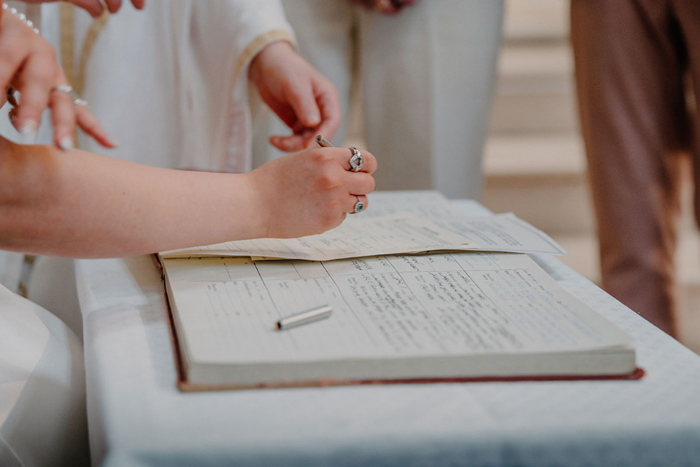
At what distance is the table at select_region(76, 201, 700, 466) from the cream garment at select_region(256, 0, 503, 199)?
109 centimetres

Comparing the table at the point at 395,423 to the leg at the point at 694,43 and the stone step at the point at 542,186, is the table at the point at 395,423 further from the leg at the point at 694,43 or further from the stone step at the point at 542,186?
the stone step at the point at 542,186

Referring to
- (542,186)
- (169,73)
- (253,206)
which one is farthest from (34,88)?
(542,186)

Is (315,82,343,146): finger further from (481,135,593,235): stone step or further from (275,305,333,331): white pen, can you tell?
(481,135,593,235): stone step

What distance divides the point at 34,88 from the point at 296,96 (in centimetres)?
41

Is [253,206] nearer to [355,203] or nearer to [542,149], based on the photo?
[355,203]

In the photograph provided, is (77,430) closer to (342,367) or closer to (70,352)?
(70,352)

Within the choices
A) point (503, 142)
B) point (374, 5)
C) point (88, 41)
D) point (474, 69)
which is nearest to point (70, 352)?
point (88, 41)

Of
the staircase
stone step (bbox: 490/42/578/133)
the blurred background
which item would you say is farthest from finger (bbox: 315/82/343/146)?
stone step (bbox: 490/42/578/133)

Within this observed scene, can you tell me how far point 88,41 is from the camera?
1.02 meters

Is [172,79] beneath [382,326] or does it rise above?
above

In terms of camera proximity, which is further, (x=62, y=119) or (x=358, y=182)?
(x=358, y=182)

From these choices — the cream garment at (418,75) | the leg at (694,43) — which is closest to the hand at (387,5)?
the cream garment at (418,75)

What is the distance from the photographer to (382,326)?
17.1 inches

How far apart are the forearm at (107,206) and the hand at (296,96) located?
11.5 inches
